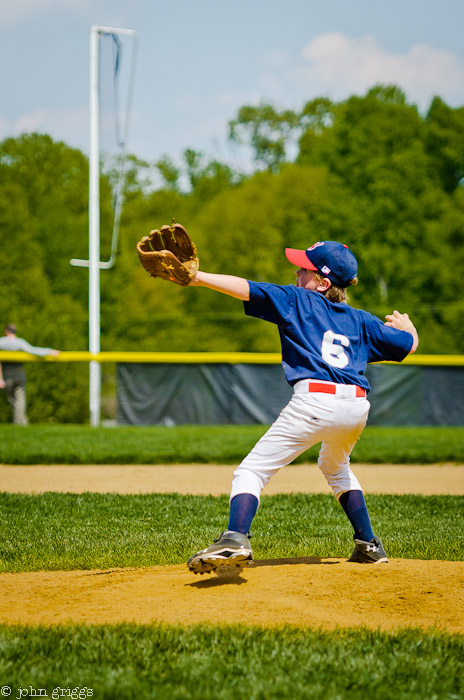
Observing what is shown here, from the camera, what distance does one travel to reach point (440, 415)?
1476 cm

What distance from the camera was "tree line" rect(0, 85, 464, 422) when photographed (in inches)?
1272

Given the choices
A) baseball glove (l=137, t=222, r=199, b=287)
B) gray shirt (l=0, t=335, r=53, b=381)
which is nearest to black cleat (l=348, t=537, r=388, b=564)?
baseball glove (l=137, t=222, r=199, b=287)

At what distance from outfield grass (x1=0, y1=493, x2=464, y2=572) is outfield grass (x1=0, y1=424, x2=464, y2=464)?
289 cm

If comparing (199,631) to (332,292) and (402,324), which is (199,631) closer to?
(332,292)

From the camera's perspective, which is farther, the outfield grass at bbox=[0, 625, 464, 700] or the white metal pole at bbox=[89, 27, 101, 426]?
the white metal pole at bbox=[89, 27, 101, 426]

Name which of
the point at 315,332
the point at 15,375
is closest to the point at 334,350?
the point at 315,332

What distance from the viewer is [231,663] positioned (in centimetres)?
276

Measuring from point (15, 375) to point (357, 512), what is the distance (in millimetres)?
10969

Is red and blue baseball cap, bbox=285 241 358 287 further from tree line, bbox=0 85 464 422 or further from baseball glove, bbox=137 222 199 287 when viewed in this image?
tree line, bbox=0 85 464 422

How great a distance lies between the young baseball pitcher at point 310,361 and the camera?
361 centimetres

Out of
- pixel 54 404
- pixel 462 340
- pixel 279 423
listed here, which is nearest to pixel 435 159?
pixel 462 340

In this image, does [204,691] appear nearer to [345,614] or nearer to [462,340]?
[345,614]

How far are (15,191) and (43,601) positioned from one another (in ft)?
108

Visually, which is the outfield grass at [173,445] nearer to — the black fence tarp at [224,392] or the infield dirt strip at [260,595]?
the black fence tarp at [224,392]
